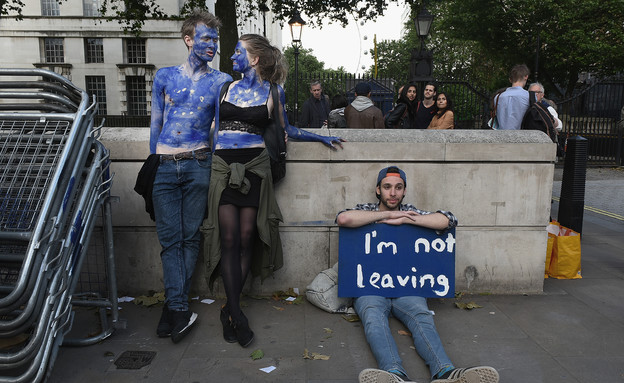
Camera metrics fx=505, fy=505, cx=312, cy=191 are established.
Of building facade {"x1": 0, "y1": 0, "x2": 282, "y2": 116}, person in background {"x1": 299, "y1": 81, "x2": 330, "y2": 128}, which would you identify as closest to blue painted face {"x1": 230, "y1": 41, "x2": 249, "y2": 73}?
person in background {"x1": 299, "y1": 81, "x2": 330, "y2": 128}

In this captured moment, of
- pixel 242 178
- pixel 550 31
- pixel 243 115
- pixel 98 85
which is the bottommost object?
pixel 242 178

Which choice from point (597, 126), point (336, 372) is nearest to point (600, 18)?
point (597, 126)

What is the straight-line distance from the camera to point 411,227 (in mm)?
3951

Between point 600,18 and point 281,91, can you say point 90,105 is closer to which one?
point 281,91

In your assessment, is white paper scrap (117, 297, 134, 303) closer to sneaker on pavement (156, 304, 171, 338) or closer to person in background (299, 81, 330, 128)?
sneaker on pavement (156, 304, 171, 338)

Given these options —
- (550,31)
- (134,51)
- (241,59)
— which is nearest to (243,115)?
(241,59)

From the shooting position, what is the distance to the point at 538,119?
5.65 meters

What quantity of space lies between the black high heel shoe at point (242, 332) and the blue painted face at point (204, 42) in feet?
6.31

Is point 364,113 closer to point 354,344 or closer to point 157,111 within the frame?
point 157,111

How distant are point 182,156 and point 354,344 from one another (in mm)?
1817

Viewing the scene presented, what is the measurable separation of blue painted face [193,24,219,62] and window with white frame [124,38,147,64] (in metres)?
37.7

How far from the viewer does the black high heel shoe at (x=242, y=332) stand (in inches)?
136

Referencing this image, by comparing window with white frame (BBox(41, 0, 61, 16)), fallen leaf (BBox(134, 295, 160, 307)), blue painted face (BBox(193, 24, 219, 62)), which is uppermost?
window with white frame (BBox(41, 0, 61, 16))

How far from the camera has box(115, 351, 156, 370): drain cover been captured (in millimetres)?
3205
